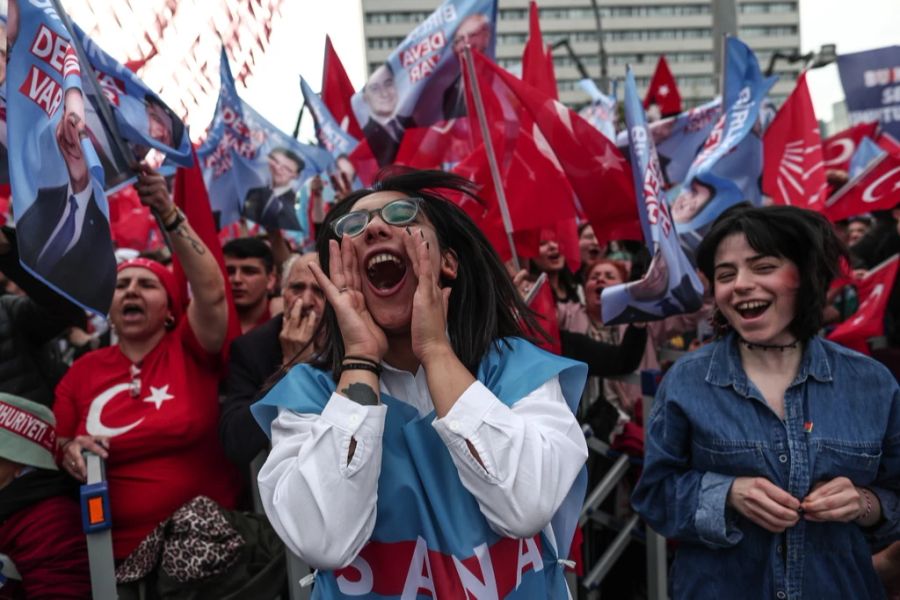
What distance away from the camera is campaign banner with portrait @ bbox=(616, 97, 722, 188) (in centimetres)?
647

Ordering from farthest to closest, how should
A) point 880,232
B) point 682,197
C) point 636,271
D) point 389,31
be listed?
point 389,31 → point 880,232 → point 682,197 → point 636,271

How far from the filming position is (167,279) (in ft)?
10.3

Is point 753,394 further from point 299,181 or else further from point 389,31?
point 389,31

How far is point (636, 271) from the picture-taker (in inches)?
→ 158

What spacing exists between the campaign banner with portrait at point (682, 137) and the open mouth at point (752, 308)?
452cm

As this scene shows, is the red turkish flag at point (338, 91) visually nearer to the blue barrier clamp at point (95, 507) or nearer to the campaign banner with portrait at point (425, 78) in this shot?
the campaign banner with portrait at point (425, 78)

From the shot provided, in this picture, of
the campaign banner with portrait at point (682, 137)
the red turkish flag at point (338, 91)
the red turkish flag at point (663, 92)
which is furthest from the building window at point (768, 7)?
the red turkish flag at point (338, 91)

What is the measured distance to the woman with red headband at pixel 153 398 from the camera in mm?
2705

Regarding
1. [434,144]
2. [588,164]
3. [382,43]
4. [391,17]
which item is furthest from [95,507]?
[391,17]

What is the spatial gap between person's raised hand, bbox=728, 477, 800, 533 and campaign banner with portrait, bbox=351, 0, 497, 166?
3.39 metres

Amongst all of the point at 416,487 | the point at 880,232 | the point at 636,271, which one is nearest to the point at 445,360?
the point at 416,487

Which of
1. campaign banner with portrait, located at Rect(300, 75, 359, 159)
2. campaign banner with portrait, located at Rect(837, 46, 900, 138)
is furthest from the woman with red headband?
campaign banner with portrait, located at Rect(837, 46, 900, 138)

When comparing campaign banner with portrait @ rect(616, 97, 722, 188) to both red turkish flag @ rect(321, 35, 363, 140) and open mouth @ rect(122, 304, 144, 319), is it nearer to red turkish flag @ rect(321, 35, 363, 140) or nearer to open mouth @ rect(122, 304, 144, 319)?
red turkish flag @ rect(321, 35, 363, 140)

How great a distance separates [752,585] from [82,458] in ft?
6.93
